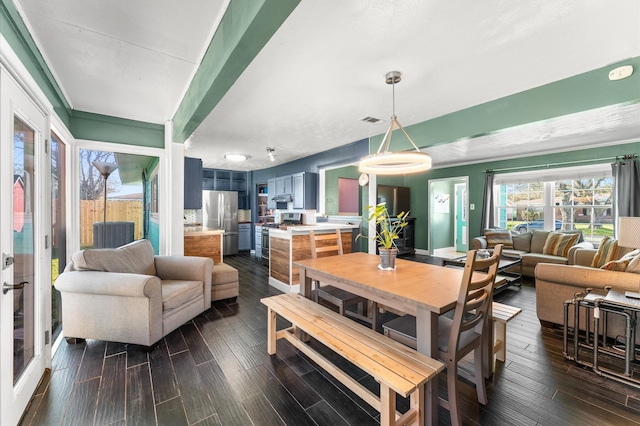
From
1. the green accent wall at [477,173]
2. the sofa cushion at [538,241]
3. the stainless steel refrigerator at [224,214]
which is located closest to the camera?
the green accent wall at [477,173]

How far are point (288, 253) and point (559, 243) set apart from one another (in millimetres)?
4944

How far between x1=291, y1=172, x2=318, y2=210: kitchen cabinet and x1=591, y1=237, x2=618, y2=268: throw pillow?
4.42 metres

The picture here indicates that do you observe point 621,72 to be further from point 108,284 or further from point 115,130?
point 115,130

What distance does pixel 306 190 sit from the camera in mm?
5605

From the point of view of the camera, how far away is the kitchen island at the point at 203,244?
4.15 metres

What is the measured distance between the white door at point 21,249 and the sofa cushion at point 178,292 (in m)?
0.83

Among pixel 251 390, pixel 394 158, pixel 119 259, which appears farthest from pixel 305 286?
pixel 119 259

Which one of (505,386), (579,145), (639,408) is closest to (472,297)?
(505,386)

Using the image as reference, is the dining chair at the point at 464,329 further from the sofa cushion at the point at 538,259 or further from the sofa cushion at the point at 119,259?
the sofa cushion at the point at 538,259

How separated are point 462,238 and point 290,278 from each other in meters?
6.07

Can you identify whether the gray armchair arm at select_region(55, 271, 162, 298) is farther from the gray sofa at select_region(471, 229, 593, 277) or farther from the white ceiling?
the gray sofa at select_region(471, 229, 593, 277)

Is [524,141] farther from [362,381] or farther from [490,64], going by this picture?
[362,381]

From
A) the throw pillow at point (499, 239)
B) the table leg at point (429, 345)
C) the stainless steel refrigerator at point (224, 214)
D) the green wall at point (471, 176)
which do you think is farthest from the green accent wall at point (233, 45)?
the throw pillow at point (499, 239)

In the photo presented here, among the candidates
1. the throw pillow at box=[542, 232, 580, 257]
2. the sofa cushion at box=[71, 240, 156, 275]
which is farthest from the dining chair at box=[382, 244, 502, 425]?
the throw pillow at box=[542, 232, 580, 257]
